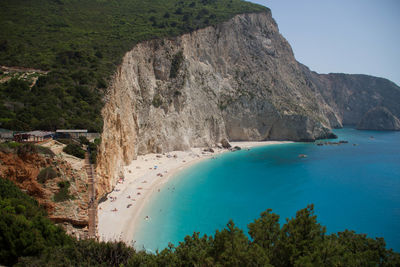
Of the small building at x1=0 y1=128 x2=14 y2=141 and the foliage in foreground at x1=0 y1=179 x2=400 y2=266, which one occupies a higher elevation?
the small building at x1=0 y1=128 x2=14 y2=141

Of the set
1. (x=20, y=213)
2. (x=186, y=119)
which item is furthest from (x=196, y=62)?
(x=20, y=213)

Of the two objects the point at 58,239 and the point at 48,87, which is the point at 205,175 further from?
the point at 58,239

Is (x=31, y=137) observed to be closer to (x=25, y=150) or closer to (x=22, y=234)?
(x=25, y=150)

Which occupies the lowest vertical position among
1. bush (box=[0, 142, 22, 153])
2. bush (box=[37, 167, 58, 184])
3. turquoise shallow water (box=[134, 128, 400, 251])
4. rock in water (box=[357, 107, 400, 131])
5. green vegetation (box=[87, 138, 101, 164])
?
turquoise shallow water (box=[134, 128, 400, 251])

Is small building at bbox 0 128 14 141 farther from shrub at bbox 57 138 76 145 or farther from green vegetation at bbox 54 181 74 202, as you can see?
green vegetation at bbox 54 181 74 202

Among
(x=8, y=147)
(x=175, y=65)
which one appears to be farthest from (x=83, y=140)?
(x=175, y=65)

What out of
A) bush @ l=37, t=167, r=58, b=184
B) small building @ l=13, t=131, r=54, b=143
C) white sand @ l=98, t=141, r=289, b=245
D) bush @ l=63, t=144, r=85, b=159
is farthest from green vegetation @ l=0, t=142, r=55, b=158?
white sand @ l=98, t=141, r=289, b=245
